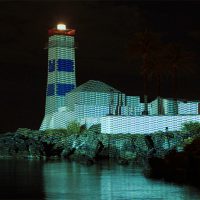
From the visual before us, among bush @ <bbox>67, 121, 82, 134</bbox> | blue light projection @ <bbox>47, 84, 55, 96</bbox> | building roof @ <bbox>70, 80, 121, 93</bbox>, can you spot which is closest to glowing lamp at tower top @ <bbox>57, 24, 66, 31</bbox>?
blue light projection @ <bbox>47, 84, 55, 96</bbox>

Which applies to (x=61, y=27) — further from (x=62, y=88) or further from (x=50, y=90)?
(x=62, y=88)

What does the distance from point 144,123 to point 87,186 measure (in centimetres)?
4285

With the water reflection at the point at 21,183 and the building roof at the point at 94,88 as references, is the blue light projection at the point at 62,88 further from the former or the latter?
the water reflection at the point at 21,183

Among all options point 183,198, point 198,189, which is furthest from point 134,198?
point 198,189

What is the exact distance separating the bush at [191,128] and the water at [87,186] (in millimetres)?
21369

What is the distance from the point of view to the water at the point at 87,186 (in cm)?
3903

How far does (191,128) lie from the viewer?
8050 cm

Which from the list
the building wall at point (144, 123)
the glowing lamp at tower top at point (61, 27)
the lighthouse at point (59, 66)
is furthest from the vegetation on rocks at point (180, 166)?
the glowing lamp at tower top at point (61, 27)

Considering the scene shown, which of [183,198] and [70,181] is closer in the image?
[183,198]

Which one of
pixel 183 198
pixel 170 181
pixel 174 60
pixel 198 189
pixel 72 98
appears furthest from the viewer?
pixel 72 98

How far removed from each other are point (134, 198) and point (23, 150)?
66.8 meters

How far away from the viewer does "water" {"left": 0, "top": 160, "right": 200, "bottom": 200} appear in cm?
3903

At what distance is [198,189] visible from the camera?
136 ft

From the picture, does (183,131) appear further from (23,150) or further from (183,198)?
(183,198)
